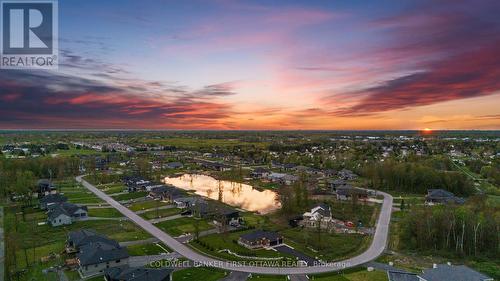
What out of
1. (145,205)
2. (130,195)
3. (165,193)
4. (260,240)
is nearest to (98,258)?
(260,240)

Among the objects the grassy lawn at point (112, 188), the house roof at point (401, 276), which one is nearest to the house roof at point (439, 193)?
the house roof at point (401, 276)

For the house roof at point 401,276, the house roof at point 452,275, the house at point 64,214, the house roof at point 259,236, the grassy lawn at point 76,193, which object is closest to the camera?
the house roof at point 452,275

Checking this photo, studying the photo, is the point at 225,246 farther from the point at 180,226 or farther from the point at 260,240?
the point at 180,226

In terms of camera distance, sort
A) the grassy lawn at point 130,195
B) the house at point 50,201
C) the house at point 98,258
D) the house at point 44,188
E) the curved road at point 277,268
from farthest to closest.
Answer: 1. the house at point 44,188
2. the grassy lawn at point 130,195
3. the house at point 50,201
4. the curved road at point 277,268
5. the house at point 98,258

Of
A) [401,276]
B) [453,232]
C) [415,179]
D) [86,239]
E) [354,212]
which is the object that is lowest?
[354,212]

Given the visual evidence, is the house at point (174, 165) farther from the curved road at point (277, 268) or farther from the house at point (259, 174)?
the curved road at point (277, 268)

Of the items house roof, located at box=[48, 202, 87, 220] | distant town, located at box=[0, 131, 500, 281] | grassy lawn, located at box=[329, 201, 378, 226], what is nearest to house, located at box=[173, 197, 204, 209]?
distant town, located at box=[0, 131, 500, 281]

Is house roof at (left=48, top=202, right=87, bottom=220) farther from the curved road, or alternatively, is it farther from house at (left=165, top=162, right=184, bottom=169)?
house at (left=165, top=162, right=184, bottom=169)
